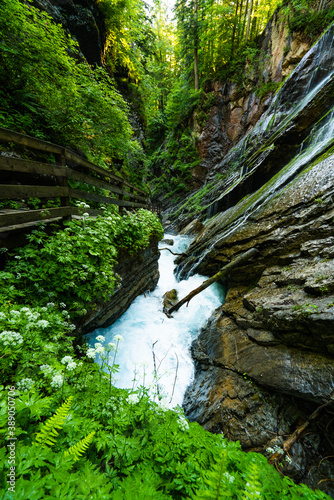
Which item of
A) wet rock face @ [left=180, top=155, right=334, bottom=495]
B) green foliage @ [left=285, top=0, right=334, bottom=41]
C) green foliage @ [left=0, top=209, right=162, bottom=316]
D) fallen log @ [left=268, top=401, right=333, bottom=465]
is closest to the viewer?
green foliage @ [left=0, top=209, right=162, bottom=316]

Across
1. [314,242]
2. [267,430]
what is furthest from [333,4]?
[267,430]

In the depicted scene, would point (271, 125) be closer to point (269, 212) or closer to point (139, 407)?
point (269, 212)

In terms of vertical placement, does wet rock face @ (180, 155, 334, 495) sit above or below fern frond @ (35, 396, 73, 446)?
below

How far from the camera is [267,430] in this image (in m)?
3.03

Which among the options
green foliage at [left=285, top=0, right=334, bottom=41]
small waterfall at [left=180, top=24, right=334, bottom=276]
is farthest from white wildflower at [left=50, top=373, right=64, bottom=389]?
green foliage at [left=285, top=0, right=334, bottom=41]

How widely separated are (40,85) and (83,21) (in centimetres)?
845

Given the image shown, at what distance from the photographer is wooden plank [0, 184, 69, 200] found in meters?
2.40

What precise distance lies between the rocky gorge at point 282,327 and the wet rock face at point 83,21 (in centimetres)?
1112

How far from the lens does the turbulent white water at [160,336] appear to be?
4.24 meters

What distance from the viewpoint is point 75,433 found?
4.56 ft

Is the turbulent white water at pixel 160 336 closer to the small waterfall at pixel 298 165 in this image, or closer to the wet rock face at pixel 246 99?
the small waterfall at pixel 298 165

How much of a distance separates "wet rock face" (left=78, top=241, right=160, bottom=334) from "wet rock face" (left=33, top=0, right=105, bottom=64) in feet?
35.1

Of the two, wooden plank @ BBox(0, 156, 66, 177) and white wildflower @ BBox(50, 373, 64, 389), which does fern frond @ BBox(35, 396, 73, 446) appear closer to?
white wildflower @ BBox(50, 373, 64, 389)

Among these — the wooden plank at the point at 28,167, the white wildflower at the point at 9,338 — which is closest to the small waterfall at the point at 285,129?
the wooden plank at the point at 28,167
